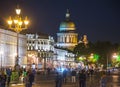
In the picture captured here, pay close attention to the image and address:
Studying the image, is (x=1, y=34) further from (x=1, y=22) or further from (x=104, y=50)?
(x=104, y=50)

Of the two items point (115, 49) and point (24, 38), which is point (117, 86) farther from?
point (115, 49)

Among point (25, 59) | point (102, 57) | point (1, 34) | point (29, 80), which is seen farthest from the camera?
point (102, 57)

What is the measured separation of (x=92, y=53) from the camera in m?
190

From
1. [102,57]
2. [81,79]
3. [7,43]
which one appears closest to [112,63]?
[102,57]

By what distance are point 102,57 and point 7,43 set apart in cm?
4072

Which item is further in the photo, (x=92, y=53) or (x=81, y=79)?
(x=92, y=53)

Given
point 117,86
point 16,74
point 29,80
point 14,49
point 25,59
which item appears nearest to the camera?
point 29,80

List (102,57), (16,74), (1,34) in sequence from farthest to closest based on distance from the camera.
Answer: (102,57)
(1,34)
(16,74)

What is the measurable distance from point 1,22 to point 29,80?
130m

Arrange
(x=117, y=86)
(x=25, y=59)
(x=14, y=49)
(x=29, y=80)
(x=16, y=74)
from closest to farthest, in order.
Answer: (x=29, y=80) < (x=117, y=86) < (x=16, y=74) < (x=14, y=49) < (x=25, y=59)

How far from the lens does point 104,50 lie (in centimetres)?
18450

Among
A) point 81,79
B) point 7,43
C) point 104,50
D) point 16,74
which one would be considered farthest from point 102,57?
point 81,79

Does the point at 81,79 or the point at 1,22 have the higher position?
the point at 1,22

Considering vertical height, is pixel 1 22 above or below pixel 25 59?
above
